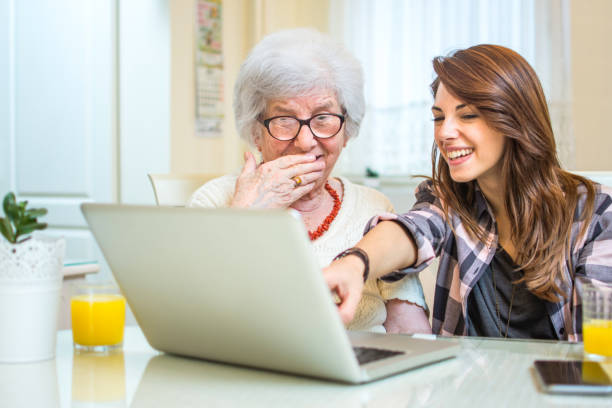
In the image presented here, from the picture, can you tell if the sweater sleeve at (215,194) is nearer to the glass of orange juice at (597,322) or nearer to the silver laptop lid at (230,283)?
the silver laptop lid at (230,283)

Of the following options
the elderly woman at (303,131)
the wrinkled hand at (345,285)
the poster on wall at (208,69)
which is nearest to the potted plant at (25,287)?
the wrinkled hand at (345,285)

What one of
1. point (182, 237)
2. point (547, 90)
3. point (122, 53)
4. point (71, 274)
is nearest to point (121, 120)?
point (122, 53)

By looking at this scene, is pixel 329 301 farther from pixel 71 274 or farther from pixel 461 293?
pixel 71 274

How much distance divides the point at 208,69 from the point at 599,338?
9.67 ft

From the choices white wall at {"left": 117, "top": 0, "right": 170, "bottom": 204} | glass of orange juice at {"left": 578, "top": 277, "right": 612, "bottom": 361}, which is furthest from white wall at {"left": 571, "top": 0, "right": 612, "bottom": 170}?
glass of orange juice at {"left": 578, "top": 277, "right": 612, "bottom": 361}

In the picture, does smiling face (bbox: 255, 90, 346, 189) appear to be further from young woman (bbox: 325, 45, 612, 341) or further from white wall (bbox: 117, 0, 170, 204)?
white wall (bbox: 117, 0, 170, 204)

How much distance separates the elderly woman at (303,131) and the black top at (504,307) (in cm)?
22

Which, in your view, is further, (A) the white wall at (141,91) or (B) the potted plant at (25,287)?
(A) the white wall at (141,91)

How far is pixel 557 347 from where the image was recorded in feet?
3.12

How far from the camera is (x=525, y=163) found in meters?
1.33

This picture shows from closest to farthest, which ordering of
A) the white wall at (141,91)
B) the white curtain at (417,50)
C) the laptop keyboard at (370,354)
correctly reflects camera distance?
the laptop keyboard at (370,354), the white curtain at (417,50), the white wall at (141,91)

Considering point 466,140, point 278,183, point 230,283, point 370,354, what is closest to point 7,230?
point 230,283

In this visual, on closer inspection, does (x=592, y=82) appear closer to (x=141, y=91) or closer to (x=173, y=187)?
(x=173, y=187)

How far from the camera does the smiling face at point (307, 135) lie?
158cm
